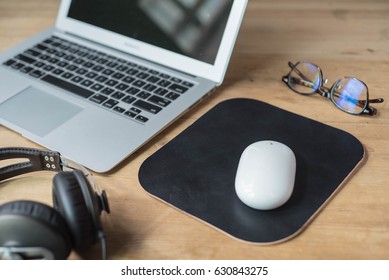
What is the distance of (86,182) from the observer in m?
0.51

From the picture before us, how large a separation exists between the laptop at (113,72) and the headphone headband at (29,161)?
4 cm

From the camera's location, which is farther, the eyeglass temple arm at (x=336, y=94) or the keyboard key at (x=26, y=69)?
the keyboard key at (x=26, y=69)

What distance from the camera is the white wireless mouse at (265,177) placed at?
557 mm

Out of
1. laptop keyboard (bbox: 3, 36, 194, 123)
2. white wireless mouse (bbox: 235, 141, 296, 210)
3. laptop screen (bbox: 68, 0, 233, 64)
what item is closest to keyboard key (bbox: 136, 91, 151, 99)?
laptop keyboard (bbox: 3, 36, 194, 123)

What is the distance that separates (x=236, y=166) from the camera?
0.64 metres

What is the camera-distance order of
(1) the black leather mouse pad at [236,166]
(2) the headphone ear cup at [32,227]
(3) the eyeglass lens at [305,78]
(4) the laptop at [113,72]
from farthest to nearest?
(3) the eyeglass lens at [305,78], (4) the laptop at [113,72], (1) the black leather mouse pad at [236,166], (2) the headphone ear cup at [32,227]

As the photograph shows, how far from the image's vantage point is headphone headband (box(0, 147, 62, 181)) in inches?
24.4

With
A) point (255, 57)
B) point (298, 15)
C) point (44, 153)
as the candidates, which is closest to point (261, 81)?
point (255, 57)

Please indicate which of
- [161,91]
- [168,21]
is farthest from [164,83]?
[168,21]

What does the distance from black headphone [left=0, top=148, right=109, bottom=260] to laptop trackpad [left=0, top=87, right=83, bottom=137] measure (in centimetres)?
23

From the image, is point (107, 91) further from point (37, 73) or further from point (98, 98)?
point (37, 73)

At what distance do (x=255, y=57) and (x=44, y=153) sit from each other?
0.48 metres

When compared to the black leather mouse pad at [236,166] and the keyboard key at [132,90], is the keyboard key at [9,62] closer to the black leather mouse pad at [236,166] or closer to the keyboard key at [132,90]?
the keyboard key at [132,90]

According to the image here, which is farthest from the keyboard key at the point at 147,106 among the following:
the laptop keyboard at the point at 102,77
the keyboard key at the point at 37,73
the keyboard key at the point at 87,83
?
the keyboard key at the point at 37,73
